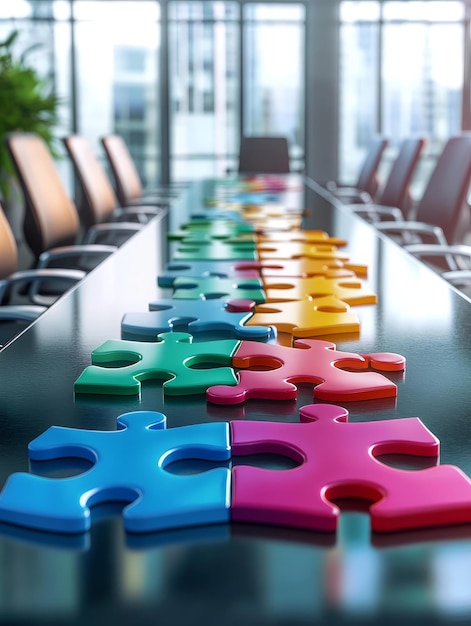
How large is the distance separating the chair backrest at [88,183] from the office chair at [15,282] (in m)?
1.14

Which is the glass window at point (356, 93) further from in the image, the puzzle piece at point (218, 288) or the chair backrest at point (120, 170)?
the puzzle piece at point (218, 288)

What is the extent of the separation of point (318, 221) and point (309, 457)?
2.26 metres

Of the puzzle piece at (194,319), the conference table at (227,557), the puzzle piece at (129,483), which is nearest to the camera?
the conference table at (227,557)

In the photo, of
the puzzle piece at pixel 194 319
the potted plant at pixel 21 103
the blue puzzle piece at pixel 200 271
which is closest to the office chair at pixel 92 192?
the blue puzzle piece at pixel 200 271

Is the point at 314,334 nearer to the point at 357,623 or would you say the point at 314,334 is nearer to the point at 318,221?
the point at 357,623

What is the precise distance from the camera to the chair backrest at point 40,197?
318cm

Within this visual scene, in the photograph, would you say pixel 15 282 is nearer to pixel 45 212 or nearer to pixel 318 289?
pixel 45 212

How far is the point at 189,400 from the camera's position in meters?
1.01

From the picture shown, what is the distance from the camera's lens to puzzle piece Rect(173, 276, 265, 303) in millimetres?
1589

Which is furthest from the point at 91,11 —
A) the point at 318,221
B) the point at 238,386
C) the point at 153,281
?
the point at 238,386

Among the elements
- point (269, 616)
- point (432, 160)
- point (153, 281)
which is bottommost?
point (269, 616)

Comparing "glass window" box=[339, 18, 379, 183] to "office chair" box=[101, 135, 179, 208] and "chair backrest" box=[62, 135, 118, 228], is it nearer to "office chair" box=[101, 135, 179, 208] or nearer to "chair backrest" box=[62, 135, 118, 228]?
"office chair" box=[101, 135, 179, 208]

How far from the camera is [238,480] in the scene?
0.73 meters

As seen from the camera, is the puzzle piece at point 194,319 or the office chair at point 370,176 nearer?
the puzzle piece at point 194,319
